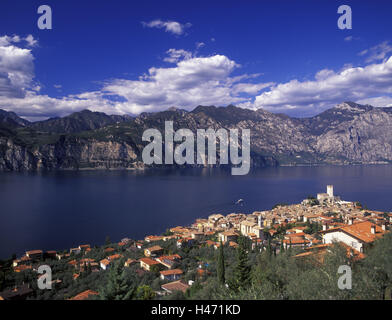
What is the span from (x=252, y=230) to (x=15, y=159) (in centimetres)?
17144

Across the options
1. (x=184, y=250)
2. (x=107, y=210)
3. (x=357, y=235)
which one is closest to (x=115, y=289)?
(x=357, y=235)

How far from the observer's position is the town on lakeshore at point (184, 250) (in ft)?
61.3

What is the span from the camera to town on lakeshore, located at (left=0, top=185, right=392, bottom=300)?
18.7 meters

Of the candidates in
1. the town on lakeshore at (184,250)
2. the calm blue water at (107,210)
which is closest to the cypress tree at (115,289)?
the town on lakeshore at (184,250)

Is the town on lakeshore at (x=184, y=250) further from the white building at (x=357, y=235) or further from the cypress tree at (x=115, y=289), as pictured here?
the cypress tree at (x=115, y=289)

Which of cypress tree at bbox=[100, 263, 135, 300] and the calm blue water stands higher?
cypress tree at bbox=[100, 263, 135, 300]

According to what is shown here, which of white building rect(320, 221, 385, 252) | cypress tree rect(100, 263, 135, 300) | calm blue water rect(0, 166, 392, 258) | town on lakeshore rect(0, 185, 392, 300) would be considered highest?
cypress tree rect(100, 263, 135, 300)

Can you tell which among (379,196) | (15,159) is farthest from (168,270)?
(15,159)

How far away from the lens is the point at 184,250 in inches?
1115

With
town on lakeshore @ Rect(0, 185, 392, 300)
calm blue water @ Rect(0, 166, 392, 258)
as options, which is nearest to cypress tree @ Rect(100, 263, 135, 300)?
town on lakeshore @ Rect(0, 185, 392, 300)

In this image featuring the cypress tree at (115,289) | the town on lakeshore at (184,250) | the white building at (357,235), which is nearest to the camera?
the cypress tree at (115,289)

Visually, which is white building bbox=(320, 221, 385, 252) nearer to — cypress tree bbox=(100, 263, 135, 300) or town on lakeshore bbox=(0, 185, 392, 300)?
town on lakeshore bbox=(0, 185, 392, 300)

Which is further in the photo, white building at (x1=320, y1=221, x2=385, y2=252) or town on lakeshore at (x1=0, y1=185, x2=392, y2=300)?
white building at (x1=320, y1=221, x2=385, y2=252)
